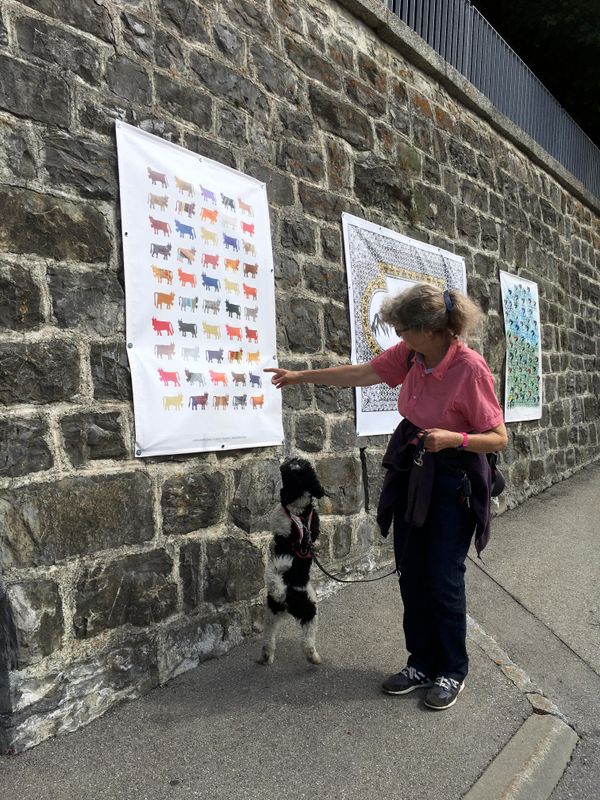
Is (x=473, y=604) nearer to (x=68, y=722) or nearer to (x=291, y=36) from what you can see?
(x=68, y=722)

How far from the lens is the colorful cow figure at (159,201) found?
321cm

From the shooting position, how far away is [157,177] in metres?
3.23

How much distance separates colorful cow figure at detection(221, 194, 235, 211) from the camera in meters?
3.60

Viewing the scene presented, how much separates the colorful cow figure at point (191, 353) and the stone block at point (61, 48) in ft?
4.09

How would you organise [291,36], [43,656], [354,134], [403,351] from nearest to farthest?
1. [43,656]
2. [403,351]
3. [291,36]
4. [354,134]

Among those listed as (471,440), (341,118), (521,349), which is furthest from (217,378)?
(521,349)

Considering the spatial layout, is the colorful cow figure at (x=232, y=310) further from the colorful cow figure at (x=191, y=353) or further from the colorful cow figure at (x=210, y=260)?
the colorful cow figure at (x=191, y=353)

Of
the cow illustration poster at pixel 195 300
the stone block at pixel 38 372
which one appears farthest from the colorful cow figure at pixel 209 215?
the stone block at pixel 38 372

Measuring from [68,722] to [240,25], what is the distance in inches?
142

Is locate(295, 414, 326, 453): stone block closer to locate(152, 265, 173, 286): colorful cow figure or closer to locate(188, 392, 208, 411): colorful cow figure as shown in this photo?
locate(188, 392, 208, 411): colorful cow figure

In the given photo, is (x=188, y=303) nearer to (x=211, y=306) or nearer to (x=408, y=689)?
(x=211, y=306)

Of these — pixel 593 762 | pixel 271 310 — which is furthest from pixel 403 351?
pixel 593 762

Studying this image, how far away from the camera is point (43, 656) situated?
2.66m

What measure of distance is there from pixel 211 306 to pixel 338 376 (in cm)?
75
